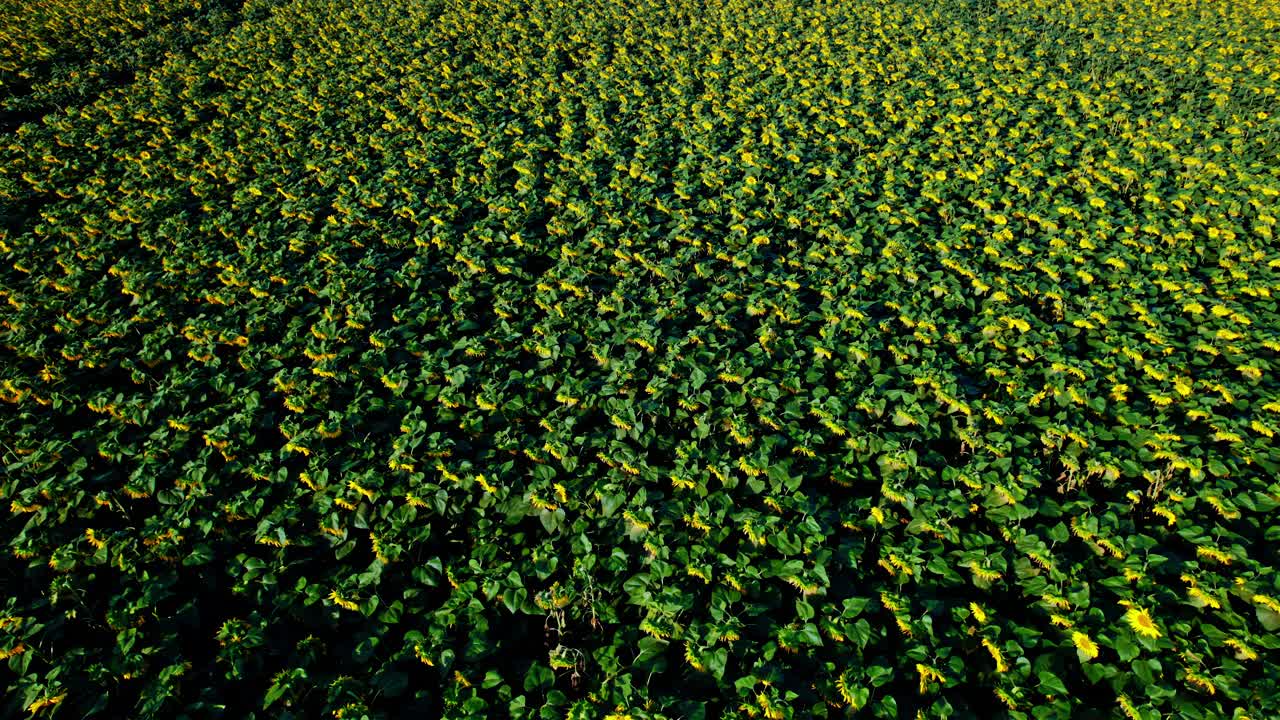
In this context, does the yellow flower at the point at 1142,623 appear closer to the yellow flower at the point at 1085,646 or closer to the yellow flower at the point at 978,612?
the yellow flower at the point at 1085,646

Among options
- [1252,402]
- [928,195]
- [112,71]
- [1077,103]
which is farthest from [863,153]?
[112,71]

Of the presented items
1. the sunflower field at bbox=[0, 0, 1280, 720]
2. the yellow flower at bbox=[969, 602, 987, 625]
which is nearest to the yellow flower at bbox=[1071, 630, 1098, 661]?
the sunflower field at bbox=[0, 0, 1280, 720]

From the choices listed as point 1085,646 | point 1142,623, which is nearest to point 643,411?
point 1085,646

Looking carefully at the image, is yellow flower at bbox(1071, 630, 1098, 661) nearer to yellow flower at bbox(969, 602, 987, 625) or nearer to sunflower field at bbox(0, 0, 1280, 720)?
sunflower field at bbox(0, 0, 1280, 720)

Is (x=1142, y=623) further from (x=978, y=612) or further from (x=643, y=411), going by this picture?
(x=643, y=411)

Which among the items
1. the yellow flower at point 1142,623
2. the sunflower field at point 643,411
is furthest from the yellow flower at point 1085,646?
the yellow flower at point 1142,623

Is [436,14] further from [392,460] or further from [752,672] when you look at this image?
[752,672]

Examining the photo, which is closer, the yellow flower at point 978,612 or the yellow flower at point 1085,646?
the yellow flower at point 1085,646
